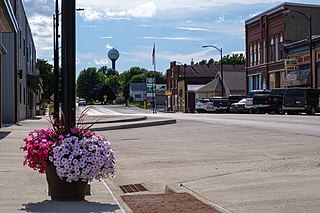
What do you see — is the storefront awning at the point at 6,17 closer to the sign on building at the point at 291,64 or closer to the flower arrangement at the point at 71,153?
the flower arrangement at the point at 71,153

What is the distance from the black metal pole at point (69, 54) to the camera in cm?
983

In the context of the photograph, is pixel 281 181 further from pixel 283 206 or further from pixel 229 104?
→ pixel 229 104

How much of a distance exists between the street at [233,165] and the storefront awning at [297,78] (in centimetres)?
3222

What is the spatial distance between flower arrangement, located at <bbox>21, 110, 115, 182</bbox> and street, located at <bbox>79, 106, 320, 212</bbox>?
6.09ft

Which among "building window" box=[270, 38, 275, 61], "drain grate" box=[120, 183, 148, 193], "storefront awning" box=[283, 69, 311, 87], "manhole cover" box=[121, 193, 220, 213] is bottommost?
"drain grate" box=[120, 183, 148, 193]

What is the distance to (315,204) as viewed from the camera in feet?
26.9

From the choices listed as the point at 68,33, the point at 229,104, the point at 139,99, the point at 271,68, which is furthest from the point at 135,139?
the point at 139,99

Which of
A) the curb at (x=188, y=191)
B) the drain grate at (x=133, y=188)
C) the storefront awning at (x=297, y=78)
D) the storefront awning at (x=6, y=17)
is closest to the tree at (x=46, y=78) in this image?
the storefront awning at (x=297, y=78)

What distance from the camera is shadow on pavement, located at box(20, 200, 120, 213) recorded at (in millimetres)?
8058

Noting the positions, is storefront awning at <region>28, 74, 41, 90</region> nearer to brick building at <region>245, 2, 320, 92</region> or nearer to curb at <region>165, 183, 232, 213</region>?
brick building at <region>245, 2, 320, 92</region>

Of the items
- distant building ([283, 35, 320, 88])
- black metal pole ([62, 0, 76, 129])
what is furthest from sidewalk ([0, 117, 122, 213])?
distant building ([283, 35, 320, 88])

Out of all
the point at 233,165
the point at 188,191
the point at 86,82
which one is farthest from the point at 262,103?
the point at 86,82

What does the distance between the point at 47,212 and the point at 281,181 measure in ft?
15.0

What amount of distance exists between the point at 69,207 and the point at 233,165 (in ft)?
20.8
